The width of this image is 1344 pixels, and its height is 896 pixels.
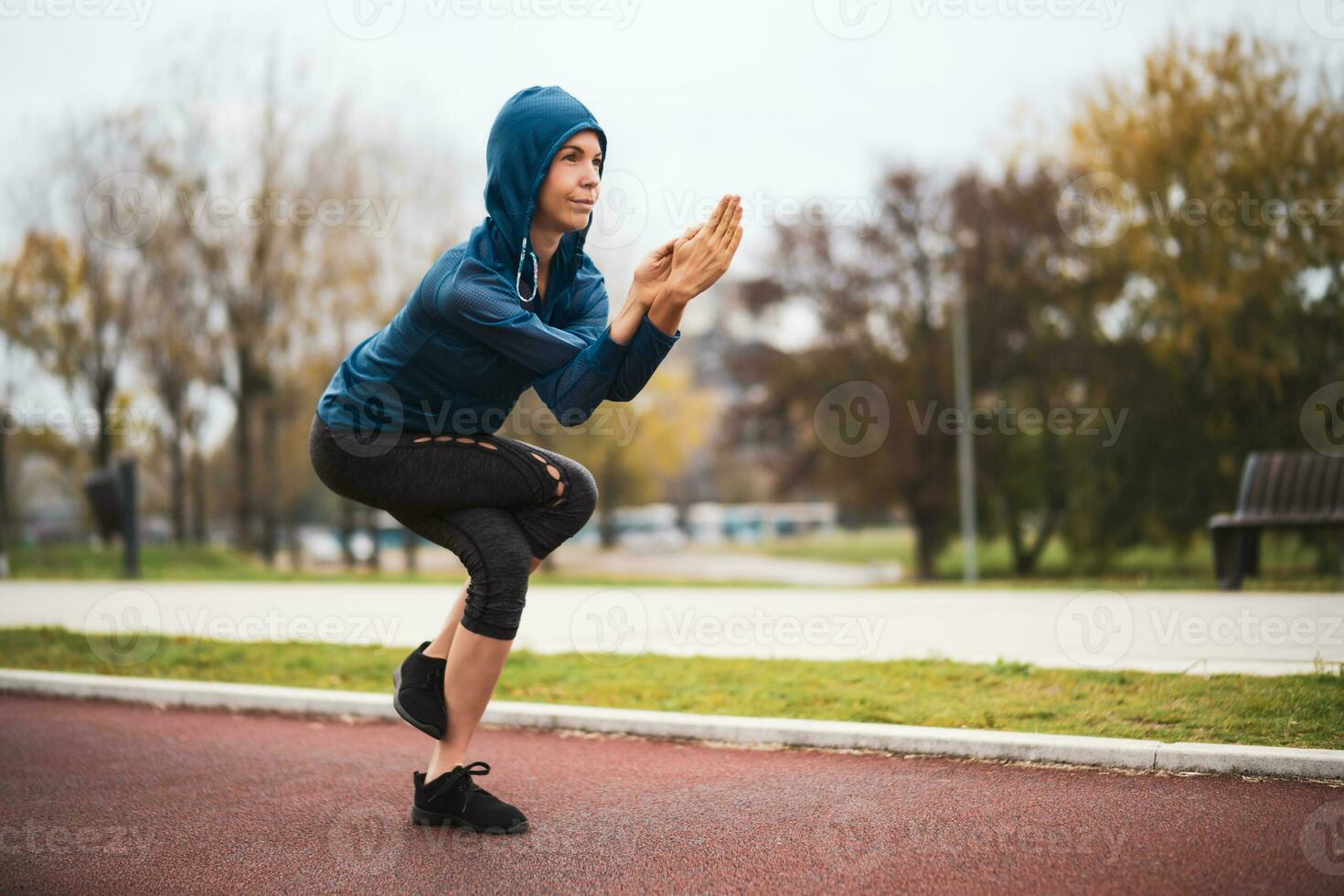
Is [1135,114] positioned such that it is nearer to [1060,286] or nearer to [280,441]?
[1060,286]

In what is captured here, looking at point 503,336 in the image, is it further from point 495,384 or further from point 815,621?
point 815,621

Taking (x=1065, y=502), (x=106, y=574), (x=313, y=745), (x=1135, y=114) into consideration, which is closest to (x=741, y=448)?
(x=1065, y=502)

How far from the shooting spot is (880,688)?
16.9 ft

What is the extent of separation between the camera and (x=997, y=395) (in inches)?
1170

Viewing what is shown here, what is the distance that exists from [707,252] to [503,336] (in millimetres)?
572

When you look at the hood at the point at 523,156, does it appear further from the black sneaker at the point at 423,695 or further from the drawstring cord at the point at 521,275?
the black sneaker at the point at 423,695

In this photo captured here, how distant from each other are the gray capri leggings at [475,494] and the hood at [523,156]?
19.8 inches

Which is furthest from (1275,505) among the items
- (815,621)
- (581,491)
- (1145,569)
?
(1145,569)

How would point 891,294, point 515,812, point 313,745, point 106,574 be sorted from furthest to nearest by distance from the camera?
1. point 891,294
2. point 106,574
3. point 313,745
4. point 515,812

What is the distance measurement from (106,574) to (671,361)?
29227mm

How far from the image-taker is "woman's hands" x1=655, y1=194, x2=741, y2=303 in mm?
2916

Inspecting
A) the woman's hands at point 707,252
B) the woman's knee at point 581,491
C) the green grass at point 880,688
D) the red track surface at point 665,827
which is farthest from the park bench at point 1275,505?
the woman's hands at point 707,252

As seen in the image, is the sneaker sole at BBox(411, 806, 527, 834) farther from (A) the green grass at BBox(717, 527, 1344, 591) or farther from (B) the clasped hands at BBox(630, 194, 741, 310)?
(A) the green grass at BBox(717, 527, 1344, 591)

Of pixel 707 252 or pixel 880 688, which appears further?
pixel 880 688
